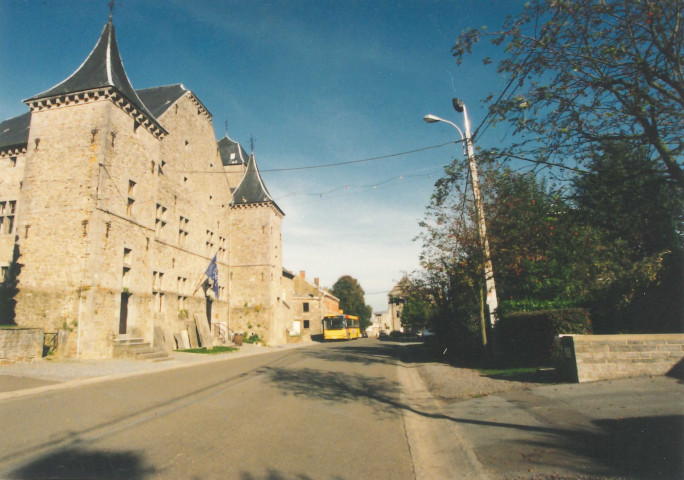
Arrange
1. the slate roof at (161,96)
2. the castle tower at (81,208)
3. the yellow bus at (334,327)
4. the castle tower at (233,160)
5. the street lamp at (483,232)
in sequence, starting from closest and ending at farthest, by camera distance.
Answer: the street lamp at (483,232) → the castle tower at (81,208) → the slate roof at (161,96) → the castle tower at (233,160) → the yellow bus at (334,327)

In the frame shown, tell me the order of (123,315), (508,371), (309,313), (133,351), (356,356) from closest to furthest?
(508,371) < (133,351) < (356,356) < (123,315) < (309,313)

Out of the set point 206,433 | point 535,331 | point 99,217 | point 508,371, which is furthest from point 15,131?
point 535,331

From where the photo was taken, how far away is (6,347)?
531 inches

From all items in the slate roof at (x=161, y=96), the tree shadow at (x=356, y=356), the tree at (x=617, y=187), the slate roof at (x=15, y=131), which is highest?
the slate roof at (x=161, y=96)

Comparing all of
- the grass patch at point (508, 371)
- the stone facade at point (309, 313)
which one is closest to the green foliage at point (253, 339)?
the stone facade at point (309, 313)

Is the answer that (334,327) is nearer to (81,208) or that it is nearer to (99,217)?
(99,217)

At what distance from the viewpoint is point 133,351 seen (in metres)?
18.3

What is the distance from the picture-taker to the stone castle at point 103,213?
58.2ft

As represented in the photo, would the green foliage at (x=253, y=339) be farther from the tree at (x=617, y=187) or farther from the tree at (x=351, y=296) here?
the tree at (x=351, y=296)

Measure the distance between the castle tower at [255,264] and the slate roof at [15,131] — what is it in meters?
16.4

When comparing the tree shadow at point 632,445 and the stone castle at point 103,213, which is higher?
the stone castle at point 103,213

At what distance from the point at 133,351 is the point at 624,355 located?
1805cm

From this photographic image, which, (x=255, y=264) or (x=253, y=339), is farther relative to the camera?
(x=255, y=264)

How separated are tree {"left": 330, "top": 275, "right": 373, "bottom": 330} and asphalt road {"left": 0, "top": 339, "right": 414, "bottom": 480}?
72455 mm
